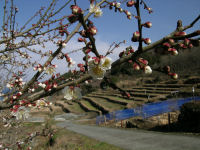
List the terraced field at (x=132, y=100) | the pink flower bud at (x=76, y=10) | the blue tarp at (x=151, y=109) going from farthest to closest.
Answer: the terraced field at (x=132, y=100), the blue tarp at (x=151, y=109), the pink flower bud at (x=76, y=10)

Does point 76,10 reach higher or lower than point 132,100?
higher

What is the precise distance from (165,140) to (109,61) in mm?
7855

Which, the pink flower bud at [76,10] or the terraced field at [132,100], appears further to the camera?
the terraced field at [132,100]

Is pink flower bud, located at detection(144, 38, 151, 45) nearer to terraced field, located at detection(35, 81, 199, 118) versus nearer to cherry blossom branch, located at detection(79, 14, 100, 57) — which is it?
cherry blossom branch, located at detection(79, 14, 100, 57)

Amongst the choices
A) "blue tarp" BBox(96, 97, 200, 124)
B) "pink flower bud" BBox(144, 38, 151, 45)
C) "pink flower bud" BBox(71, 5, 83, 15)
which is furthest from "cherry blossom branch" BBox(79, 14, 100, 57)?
"blue tarp" BBox(96, 97, 200, 124)

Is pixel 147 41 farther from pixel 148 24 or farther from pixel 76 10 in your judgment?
pixel 76 10

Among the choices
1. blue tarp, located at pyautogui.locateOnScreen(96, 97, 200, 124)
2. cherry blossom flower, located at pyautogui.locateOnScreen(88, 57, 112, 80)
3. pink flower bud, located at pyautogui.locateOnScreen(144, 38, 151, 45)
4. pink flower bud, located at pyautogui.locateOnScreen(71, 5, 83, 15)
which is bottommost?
blue tarp, located at pyautogui.locateOnScreen(96, 97, 200, 124)

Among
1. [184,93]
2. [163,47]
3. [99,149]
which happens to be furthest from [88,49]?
[184,93]

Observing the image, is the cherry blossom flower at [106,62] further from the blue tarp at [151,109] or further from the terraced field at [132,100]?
the terraced field at [132,100]

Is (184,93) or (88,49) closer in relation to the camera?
(88,49)

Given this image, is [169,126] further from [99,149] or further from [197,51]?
[197,51]

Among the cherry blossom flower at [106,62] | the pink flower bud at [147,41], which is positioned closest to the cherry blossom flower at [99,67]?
the cherry blossom flower at [106,62]

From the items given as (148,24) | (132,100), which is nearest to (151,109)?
(132,100)

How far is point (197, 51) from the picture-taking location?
1391 inches
